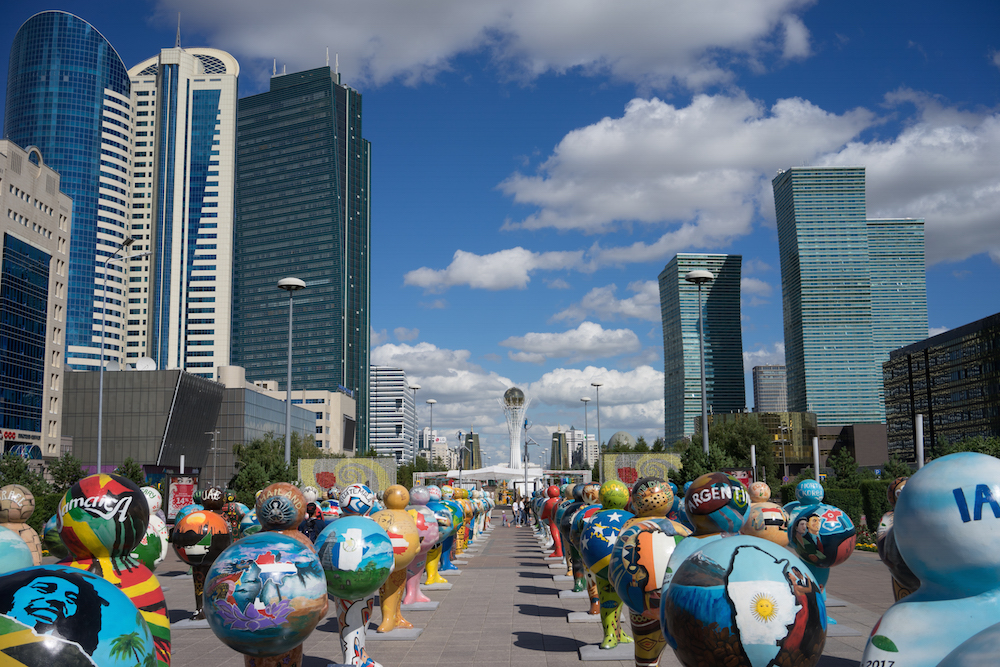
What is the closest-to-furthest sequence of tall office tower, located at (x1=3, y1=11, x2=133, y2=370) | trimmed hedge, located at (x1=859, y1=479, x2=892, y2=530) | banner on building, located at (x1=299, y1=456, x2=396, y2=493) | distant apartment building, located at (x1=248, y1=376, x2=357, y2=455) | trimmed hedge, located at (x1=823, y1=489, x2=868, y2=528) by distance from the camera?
1. trimmed hedge, located at (x1=859, y1=479, x2=892, y2=530)
2. trimmed hedge, located at (x1=823, y1=489, x2=868, y2=528)
3. banner on building, located at (x1=299, y1=456, x2=396, y2=493)
4. tall office tower, located at (x1=3, y1=11, x2=133, y2=370)
5. distant apartment building, located at (x1=248, y1=376, x2=357, y2=455)

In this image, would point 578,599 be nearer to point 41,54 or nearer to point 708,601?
point 708,601

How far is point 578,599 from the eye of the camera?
1734 centimetres

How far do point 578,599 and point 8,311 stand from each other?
63.6m

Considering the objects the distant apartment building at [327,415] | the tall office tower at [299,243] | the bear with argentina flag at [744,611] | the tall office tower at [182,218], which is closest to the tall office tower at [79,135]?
the tall office tower at [182,218]

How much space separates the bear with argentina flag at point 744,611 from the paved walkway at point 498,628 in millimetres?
6265

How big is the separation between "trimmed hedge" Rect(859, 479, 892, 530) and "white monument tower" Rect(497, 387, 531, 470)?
73.4m

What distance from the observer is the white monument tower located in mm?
101562

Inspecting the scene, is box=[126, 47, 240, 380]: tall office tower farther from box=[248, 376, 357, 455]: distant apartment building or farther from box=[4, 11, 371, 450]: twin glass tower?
box=[248, 376, 357, 455]: distant apartment building

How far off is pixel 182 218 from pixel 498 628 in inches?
5781

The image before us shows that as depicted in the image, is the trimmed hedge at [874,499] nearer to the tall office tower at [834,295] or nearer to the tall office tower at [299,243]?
the tall office tower at [299,243]

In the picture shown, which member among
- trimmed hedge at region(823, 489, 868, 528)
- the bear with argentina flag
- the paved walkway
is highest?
the bear with argentina flag

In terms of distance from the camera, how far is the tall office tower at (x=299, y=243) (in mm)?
176000

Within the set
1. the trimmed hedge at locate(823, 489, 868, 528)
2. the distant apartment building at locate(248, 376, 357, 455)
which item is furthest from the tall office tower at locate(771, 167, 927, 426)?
the trimmed hedge at locate(823, 489, 868, 528)

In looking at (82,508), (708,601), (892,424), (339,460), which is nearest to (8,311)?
(339,460)
